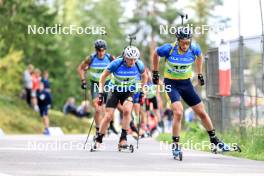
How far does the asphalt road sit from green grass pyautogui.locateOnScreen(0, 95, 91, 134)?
57.6 feet

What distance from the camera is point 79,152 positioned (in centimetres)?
1945

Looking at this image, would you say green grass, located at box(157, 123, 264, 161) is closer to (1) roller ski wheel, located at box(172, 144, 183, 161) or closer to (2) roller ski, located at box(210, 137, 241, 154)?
(2) roller ski, located at box(210, 137, 241, 154)

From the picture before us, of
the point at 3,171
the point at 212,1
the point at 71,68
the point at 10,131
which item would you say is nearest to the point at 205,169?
the point at 3,171

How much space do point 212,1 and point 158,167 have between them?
89.6m

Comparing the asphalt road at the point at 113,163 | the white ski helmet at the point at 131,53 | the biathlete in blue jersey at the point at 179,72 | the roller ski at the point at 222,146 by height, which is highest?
the white ski helmet at the point at 131,53

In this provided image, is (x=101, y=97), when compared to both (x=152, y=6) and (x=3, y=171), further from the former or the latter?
(x=152, y=6)

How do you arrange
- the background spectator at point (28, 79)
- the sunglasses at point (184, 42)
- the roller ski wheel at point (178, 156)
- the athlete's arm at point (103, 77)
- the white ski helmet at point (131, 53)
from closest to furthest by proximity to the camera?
the roller ski wheel at point (178, 156) → the sunglasses at point (184, 42) → the white ski helmet at point (131, 53) → the athlete's arm at point (103, 77) → the background spectator at point (28, 79)

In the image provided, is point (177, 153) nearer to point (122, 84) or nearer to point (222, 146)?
point (222, 146)

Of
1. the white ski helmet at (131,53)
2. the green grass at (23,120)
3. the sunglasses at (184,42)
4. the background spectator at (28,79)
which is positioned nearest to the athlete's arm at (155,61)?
the sunglasses at (184,42)

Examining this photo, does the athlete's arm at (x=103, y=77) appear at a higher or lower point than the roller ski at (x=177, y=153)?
higher

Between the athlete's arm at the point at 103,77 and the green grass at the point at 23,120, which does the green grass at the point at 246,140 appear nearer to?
the athlete's arm at the point at 103,77

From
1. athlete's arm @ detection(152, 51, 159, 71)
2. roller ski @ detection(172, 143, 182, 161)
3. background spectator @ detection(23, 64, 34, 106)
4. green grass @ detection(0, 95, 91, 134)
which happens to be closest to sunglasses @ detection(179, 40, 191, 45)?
athlete's arm @ detection(152, 51, 159, 71)

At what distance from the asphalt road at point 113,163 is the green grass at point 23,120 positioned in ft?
57.6

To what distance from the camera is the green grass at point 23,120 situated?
3866 centimetres
